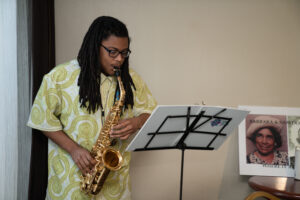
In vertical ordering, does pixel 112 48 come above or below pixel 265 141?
above

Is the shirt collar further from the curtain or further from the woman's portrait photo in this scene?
the woman's portrait photo

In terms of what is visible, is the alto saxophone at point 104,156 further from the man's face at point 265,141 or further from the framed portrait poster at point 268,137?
the man's face at point 265,141

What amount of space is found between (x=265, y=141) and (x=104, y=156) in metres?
1.49

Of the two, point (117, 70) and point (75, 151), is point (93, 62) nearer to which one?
point (117, 70)

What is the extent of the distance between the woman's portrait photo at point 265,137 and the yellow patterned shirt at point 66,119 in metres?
1.32

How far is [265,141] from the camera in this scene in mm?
2928

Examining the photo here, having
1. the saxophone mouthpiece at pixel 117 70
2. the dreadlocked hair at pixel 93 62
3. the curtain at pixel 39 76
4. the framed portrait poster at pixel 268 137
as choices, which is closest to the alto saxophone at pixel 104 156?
the saxophone mouthpiece at pixel 117 70

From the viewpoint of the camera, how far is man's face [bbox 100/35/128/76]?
2.04 meters

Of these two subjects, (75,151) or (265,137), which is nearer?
(75,151)

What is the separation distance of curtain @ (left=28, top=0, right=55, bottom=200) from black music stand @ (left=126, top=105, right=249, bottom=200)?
2.02 ft

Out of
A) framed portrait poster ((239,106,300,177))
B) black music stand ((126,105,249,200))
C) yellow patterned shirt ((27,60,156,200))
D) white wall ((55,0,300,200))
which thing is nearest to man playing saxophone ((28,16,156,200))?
yellow patterned shirt ((27,60,156,200))

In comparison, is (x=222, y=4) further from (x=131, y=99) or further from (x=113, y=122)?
(x=113, y=122)

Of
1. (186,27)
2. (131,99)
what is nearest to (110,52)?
(131,99)

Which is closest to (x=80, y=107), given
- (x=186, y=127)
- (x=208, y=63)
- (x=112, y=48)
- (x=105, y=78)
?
(x=105, y=78)
